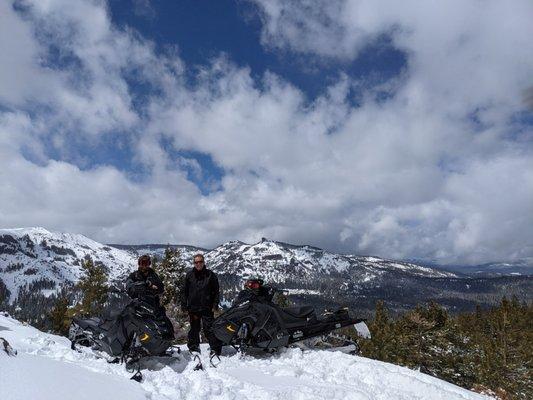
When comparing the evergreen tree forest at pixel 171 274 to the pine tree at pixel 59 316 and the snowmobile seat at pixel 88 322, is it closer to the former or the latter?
the pine tree at pixel 59 316

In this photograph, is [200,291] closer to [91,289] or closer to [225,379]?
[225,379]

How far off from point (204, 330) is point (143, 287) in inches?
89.3

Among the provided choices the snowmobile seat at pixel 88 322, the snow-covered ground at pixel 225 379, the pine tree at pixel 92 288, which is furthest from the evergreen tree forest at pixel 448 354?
the pine tree at pixel 92 288

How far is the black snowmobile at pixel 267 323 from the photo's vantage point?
10422 mm

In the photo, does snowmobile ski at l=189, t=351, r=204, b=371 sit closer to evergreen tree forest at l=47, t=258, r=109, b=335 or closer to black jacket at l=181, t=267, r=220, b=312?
black jacket at l=181, t=267, r=220, b=312

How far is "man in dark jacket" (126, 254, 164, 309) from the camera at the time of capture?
9.44 metres

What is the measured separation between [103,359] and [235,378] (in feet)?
11.0

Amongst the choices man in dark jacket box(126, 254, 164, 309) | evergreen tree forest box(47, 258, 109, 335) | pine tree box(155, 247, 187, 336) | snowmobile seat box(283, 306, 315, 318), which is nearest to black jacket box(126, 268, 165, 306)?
man in dark jacket box(126, 254, 164, 309)

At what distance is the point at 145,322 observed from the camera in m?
9.20

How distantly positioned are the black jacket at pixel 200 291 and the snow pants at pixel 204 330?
18 cm

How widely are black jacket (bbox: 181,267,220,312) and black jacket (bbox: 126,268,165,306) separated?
1453 mm

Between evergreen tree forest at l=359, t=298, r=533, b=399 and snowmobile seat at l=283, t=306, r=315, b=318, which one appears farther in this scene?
evergreen tree forest at l=359, t=298, r=533, b=399

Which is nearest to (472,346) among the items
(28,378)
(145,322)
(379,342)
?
(379,342)

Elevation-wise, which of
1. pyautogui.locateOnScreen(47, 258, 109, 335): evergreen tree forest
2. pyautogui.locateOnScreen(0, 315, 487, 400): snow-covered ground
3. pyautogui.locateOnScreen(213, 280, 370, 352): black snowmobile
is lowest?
pyautogui.locateOnScreen(0, 315, 487, 400): snow-covered ground
